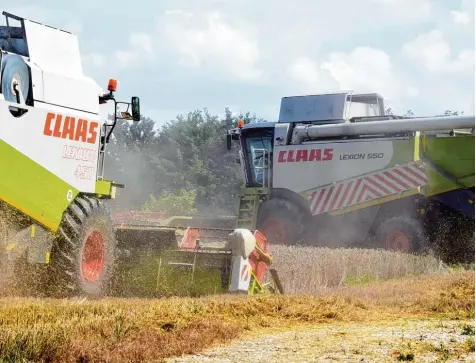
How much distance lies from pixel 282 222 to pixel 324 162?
1.69 m

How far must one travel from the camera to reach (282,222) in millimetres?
20016

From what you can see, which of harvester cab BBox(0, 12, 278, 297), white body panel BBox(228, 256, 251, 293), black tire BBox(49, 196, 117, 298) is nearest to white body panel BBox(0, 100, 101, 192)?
harvester cab BBox(0, 12, 278, 297)

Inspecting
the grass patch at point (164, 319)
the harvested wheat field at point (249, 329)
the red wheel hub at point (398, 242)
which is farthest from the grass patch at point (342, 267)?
the harvested wheat field at point (249, 329)

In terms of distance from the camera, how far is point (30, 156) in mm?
9773

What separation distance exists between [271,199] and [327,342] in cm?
1316

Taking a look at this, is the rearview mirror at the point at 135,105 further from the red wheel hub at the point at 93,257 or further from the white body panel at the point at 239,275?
the white body panel at the point at 239,275

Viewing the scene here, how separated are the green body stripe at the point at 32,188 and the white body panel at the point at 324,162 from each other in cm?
976

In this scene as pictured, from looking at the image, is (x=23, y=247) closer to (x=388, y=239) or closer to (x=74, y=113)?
(x=74, y=113)

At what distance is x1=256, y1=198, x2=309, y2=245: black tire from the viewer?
19.8m

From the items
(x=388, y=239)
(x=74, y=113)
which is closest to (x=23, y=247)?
(x=74, y=113)

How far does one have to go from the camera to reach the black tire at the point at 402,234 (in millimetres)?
17844

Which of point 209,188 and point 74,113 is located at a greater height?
point 209,188

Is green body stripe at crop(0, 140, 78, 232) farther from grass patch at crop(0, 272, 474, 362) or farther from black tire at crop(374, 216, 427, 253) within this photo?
black tire at crop(374, 216, 427, 253)

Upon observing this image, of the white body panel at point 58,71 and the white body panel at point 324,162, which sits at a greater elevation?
the white body panel at point 324,162
